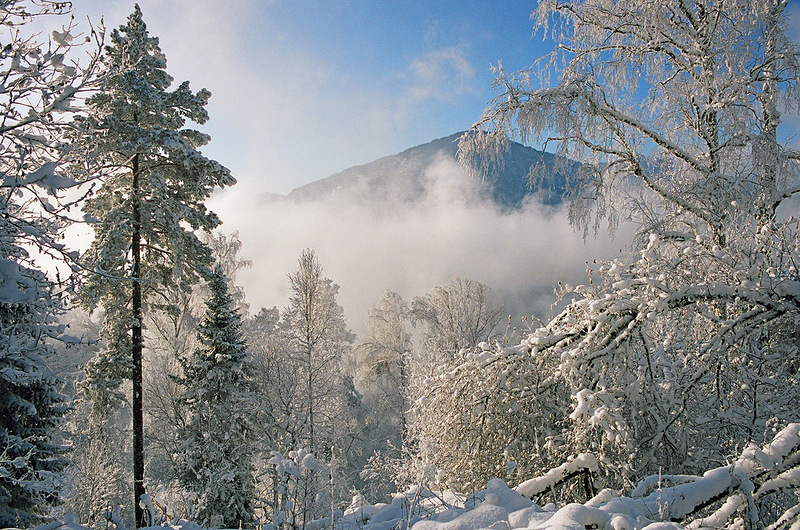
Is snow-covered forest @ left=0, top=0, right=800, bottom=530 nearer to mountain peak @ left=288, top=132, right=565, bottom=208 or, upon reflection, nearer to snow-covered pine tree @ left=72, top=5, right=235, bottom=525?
snow-covered pine tree @ left=72, top=5, right=235, bottom=525

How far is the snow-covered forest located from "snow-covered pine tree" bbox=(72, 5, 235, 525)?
0.06 metres

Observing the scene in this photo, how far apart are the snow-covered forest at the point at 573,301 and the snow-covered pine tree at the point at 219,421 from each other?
10cm

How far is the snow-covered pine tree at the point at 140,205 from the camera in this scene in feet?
30.8

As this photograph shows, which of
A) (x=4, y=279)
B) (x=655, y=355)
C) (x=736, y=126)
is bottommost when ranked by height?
(x=655, y=355)

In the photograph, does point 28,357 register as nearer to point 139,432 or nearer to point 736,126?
point 139,432

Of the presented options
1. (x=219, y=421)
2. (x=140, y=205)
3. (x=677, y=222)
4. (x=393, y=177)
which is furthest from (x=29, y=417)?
(x=393, y=177)

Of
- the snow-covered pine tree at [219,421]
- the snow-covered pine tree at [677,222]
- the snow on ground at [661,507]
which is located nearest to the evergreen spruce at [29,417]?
the snow on ground at [661,507]

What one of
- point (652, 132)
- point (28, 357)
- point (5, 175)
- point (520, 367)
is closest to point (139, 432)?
point (28, 357)

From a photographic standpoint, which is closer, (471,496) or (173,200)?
(471,496)

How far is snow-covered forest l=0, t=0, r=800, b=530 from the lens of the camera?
3287mm

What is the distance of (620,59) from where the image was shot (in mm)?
7129

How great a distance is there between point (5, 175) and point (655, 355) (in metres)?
6.34

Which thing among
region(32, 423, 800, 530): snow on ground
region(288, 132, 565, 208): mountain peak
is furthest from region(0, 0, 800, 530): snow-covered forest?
region(288, 132, 565, 208): mountain peak

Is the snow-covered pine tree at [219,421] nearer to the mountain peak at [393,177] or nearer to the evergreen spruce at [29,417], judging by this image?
the evergreen spruce at [29,417]
